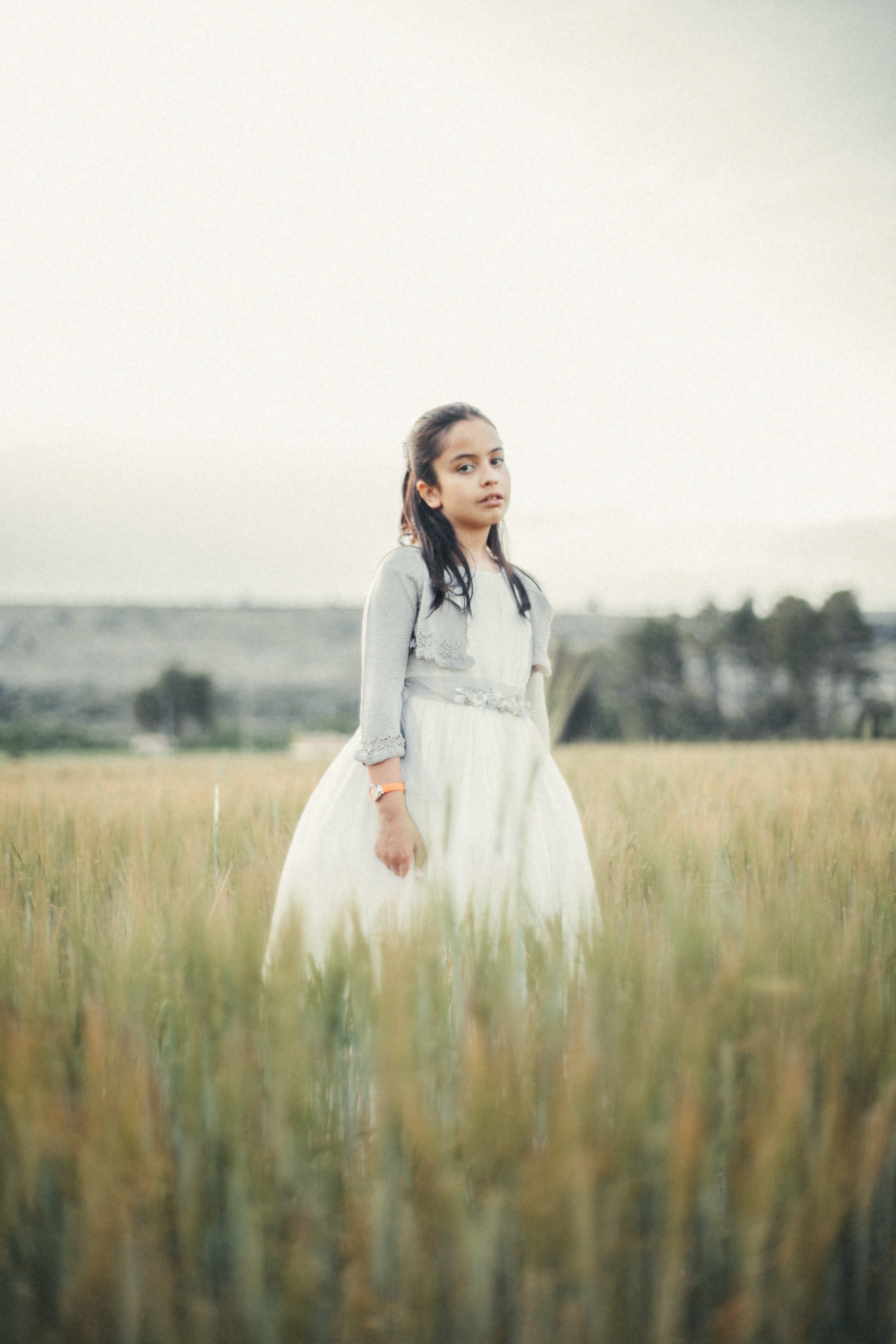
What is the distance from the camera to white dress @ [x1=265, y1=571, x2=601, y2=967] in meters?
1.61

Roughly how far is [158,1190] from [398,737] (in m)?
1.00

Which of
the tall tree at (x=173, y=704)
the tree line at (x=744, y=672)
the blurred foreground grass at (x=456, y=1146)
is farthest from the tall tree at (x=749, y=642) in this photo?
the blurred foreground grass at (x=456, y=1146)

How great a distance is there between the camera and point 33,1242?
2.33 ft

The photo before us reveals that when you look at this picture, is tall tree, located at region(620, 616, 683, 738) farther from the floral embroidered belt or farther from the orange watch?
the orange watch

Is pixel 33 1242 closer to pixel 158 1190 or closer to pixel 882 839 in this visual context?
pixel 158 1190

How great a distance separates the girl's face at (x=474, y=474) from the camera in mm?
1838

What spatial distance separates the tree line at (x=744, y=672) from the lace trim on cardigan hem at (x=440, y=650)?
25932mm

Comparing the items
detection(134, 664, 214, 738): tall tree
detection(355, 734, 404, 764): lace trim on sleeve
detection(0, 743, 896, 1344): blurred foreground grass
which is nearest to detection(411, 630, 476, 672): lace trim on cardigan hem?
detection(355, 734, 404, 764): lace trim on sleeve

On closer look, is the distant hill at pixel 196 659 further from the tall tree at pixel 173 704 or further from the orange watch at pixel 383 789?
the orange watch at pixel 383 789

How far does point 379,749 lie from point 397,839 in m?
0.18

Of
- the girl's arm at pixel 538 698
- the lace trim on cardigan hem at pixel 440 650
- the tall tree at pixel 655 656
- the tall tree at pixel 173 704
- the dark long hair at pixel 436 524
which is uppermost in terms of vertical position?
the tall tree at pixel 655 656

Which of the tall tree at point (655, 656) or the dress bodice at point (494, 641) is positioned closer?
the dress bodice at point (494, 641)

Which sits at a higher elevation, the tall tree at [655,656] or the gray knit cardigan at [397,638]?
the tall tree at [655,656]

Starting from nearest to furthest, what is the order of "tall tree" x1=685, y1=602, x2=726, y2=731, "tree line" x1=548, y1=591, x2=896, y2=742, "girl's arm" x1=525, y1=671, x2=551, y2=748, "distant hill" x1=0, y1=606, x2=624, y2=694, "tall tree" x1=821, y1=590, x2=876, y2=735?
"girl's arm" x1=525, y1=671, x2=551, y2=748 < "tree line" x1=548, y1=591, x2=896, y2=742 < "tall tree" x1=821, y1=590, x2=876, y2=735 < "tall tree" x1=685, y1=602, x2=726, y2=731 < "distant hill" x1=0, y1=606, x2=624, y2=694
